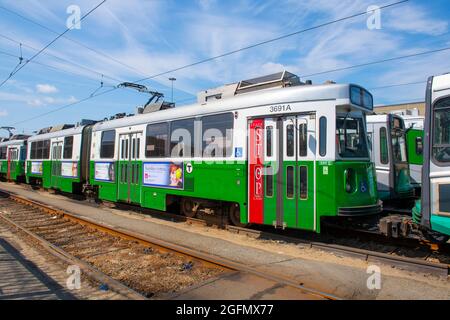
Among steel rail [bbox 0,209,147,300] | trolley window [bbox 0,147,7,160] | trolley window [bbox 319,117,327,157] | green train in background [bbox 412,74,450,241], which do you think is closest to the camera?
steel rail [bbox 0,209,147,300]

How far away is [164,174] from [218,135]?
2469mm

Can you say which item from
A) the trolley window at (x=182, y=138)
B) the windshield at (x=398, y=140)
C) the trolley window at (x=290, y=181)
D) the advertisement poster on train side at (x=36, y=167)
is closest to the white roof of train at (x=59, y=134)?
the advertisement poster on train side at (x=36, y=167)

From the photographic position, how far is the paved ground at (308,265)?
5117 millimetres

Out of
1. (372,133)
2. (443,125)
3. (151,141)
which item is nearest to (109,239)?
(151,141)

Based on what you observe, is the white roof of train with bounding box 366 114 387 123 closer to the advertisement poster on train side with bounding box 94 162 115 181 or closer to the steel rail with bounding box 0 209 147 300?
the advertisement poster on train side with bounding box 94 162 115 181

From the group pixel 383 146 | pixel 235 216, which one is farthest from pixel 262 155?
pixel 383 146

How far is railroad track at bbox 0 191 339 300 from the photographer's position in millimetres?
5434

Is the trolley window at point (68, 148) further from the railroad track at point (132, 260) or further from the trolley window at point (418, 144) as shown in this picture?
the trolley window at point (418, 144)

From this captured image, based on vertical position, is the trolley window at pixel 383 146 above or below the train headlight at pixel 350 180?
above

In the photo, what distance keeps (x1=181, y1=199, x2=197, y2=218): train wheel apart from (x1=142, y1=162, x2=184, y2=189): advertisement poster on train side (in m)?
0.74

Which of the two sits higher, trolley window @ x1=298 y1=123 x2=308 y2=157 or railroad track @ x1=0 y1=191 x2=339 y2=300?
trolley window @ x1=298 y1=123 x2=308 y2=157

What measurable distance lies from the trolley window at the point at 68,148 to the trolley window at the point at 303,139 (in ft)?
40.9

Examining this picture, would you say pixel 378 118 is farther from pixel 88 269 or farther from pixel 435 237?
pixel 88 269

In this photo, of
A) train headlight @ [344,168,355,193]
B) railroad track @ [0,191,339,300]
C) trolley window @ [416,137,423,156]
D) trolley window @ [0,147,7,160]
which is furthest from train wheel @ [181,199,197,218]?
trolley window @ [0,147,7,160]
